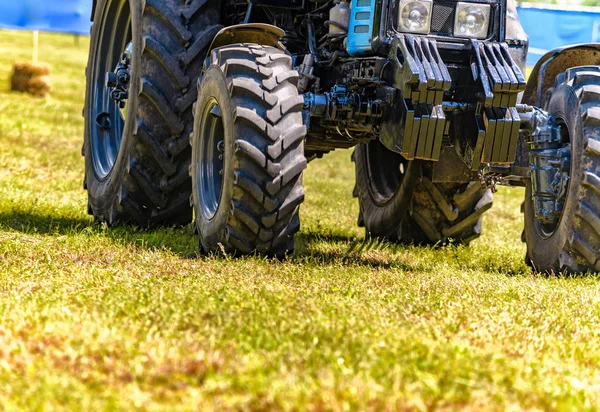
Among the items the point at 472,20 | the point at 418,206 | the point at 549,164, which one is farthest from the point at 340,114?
the point at 418,206

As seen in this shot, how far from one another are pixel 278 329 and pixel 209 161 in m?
3.25

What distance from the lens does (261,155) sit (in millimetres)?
6996

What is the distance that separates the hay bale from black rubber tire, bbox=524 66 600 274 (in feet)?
66.1

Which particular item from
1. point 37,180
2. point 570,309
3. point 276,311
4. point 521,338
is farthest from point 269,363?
point 37,180

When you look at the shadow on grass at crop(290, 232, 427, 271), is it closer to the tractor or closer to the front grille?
the tractor

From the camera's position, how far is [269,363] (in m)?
4.38

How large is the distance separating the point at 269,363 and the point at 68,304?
148 cm

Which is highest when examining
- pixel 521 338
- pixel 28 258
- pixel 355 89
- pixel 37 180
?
pixel 355 89

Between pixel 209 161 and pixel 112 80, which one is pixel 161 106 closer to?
pixel 209 161

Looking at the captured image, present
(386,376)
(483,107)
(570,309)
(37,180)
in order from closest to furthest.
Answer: (386,376), (570,309), (483,107), (37,180)

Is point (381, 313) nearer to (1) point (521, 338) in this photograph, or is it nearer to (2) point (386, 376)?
(1) point (521, 338)

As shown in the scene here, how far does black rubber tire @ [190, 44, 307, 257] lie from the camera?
7016 millimetres

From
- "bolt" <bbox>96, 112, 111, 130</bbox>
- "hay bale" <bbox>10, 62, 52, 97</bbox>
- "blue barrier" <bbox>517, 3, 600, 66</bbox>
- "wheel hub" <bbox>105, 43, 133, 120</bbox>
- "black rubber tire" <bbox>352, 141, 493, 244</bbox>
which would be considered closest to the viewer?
"black rubber tire" <bbox>352, 141, 493, 244</bbox>

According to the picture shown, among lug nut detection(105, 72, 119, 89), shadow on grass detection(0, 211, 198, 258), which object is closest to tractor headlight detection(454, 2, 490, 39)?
shadow on grass detection(0, 211, 198, 258)
